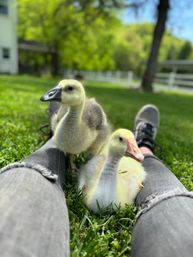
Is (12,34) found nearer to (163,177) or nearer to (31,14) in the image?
(31,14)

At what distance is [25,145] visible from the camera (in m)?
3.13

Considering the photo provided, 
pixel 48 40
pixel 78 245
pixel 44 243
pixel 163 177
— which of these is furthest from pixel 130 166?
pixel 48 40

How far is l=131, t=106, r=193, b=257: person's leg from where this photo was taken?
138 cm

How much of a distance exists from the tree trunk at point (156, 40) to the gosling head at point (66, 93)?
497 inches

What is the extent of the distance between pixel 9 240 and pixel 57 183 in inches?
30.0

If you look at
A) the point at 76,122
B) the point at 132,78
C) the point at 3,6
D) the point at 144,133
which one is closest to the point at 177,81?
the point at 132,78

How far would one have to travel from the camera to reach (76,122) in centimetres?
258

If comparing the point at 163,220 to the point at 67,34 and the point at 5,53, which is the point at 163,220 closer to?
the point at 5,53

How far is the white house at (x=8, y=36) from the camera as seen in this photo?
813 inches

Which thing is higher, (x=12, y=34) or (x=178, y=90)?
(x=12, y=34)

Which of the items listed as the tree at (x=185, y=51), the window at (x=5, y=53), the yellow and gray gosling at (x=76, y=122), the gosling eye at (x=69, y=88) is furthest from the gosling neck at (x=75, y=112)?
the tree at (x=185, y=51)

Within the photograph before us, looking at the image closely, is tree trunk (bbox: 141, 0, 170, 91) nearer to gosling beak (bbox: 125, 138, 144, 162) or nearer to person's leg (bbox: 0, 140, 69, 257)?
gosling beak (bbox: 125, 138, 144, 162)

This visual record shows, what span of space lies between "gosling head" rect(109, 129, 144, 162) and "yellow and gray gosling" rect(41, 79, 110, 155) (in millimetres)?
522

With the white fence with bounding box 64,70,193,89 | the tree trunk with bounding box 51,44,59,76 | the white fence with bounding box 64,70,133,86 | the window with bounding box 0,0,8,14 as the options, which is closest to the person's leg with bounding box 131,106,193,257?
the white fence with bounding box 64,70,193,89
